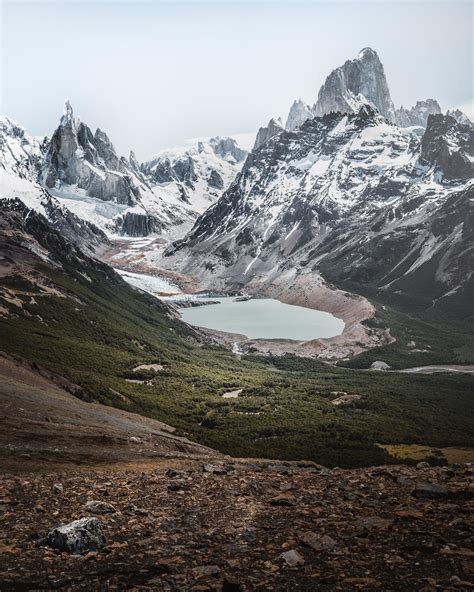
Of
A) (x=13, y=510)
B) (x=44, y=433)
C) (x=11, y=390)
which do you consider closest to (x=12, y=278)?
(x=11, y=390)

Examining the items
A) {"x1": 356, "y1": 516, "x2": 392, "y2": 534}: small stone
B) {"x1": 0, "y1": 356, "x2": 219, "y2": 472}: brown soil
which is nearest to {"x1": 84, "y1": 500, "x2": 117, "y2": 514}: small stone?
{"x1": 356, "y1": 516, "x2": 392, "y2": 534}: small stone

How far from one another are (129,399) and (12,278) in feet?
353

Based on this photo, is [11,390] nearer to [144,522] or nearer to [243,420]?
[144,522]

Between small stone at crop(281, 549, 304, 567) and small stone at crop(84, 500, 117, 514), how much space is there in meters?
8.73

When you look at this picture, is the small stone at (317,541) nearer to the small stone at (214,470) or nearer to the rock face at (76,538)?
the rock face at (76,538)

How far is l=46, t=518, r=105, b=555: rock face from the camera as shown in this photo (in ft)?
58.9

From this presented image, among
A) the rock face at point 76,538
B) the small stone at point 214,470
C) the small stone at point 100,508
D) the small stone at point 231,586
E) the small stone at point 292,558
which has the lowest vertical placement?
the small stone at point 214,470

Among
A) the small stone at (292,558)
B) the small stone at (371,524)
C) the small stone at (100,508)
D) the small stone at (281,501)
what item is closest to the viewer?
the small stone at (292,558)

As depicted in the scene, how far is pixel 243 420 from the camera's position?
101188 millimetres

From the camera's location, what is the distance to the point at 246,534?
1947 cm

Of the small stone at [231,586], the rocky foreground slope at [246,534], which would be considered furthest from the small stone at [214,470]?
the small stone at [231,586]

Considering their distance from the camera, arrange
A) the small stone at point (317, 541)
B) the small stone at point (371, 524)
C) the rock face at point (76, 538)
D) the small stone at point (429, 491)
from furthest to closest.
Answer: the small stone at point (429, 491), the small stone at point (371, 524), the rock face at point (76, 538), the small stone at point (317, 541)

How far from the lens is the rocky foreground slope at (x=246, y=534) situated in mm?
15641

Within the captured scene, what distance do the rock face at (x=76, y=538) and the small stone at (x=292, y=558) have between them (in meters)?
6.67
